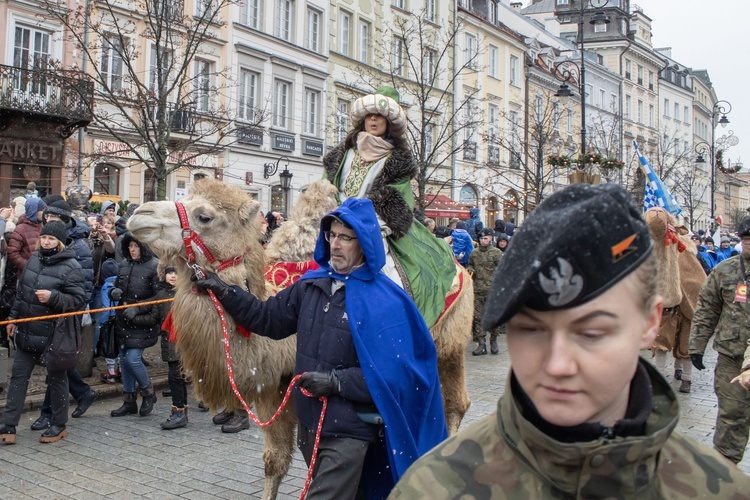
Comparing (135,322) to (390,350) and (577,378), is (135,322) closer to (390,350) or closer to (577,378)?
(390,350)

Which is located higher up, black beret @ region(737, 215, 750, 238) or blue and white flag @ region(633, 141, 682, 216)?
blue and white flag @ region(633, 141, 682, 216)

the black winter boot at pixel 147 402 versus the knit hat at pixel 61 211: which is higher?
the knit hat at pixel 61 211

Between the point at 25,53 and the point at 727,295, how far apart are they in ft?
64.4

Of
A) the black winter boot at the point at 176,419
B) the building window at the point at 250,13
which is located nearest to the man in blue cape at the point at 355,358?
the black winter boot at the point at 176,419

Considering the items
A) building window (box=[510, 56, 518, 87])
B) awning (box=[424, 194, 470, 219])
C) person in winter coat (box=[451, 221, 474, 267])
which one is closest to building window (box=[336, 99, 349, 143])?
awning (box=[424, 194, 470, 219])

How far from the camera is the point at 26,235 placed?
9.48 metres

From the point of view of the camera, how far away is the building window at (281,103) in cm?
2753

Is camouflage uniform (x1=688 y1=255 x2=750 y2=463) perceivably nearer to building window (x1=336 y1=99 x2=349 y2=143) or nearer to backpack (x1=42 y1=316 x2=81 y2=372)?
backpack (x1=42 y1=316 x2=81 y2=372)

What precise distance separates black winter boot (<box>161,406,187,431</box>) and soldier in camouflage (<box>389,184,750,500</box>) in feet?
20.7

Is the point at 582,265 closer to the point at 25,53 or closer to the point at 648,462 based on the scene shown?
the point at 648,462

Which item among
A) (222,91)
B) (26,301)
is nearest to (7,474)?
(26,301)

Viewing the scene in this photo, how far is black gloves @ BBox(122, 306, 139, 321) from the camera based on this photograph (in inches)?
306

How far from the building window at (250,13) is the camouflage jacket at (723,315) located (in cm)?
2248

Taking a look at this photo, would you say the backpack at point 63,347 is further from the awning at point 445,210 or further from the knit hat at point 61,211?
the awning at point 445,210
